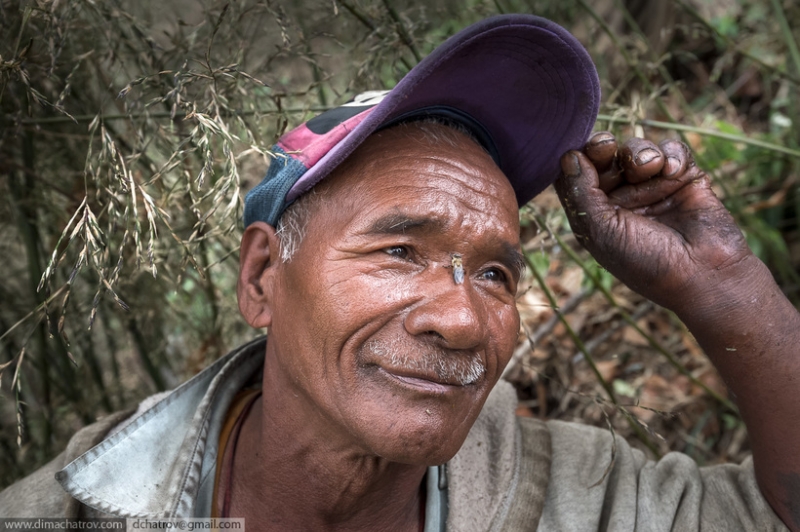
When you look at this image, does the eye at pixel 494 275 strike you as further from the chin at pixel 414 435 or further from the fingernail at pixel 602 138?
the fingernail at pixel 602 138

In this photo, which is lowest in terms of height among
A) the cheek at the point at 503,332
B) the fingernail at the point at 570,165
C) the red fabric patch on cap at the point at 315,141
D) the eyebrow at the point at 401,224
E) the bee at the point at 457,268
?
the cheek at the point at 503,332

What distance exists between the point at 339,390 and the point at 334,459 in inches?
11.8

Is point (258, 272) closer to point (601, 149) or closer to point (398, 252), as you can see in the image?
A: point (398, 252)

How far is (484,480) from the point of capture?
2.17 metres

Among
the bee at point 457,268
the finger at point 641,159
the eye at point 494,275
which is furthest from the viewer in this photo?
the finger at point 641,159

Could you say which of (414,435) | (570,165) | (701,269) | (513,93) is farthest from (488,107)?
(414,435)

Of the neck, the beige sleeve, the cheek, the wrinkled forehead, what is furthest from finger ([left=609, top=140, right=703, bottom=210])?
the neck

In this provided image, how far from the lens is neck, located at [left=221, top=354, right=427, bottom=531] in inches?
78.8

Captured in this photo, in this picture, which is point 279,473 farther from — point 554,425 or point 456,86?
point 456,86

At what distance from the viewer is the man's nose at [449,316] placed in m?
1.71

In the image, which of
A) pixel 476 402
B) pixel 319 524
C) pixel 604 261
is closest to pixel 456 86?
pixel 604 261

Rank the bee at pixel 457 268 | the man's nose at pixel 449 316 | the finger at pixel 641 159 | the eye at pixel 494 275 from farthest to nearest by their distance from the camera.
→ the finger at pixel 641 159
the eye at pixel 494 275
the bee at pixel 457 268
the man's nose at pixel 449 316

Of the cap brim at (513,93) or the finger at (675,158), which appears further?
the finger at (675,158)

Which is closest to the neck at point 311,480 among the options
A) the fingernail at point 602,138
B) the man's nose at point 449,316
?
the man's nose at point 449,316
